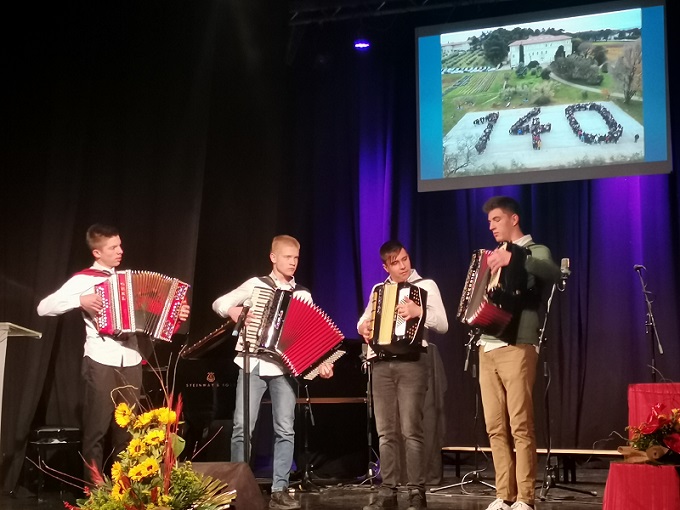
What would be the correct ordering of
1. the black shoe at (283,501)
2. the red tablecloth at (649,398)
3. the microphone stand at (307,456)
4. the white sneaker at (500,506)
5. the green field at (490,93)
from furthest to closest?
1. the green field at (490,93)
2. the microphone stand at (307,456)
3. the black shoe at (283,501)
4. the white sneaker at (500,506)
5. the red tablecloth at (649,398)

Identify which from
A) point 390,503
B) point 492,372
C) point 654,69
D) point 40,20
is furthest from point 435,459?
point 40,20

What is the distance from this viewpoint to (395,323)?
5.00 m

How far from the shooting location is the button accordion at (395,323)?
16.3 ft

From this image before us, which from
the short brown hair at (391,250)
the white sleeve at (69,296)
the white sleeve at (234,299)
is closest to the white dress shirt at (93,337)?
the white sleeve at (69,296)

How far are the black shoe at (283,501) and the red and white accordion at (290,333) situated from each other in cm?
72

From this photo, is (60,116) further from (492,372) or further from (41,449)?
(492,372)

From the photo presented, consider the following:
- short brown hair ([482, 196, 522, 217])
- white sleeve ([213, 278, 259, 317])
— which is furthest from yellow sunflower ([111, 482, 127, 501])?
short brown hair ([482, 196, 522, 217])

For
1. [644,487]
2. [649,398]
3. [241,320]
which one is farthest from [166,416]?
[649,398]

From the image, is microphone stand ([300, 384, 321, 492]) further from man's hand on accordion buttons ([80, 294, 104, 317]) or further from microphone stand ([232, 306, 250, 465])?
man's hand on accordion buttons ([80, 294, 104, 317])

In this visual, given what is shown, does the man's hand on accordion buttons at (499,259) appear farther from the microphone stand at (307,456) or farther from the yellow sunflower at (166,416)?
the yellow sunflower at (166,416)

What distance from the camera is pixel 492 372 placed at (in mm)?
4688

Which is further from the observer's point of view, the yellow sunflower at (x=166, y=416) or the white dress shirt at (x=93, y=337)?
the white dress shirt at (x=93, y=337)

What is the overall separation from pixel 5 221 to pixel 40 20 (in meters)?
1.54

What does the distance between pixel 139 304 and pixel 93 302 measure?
26 cm
